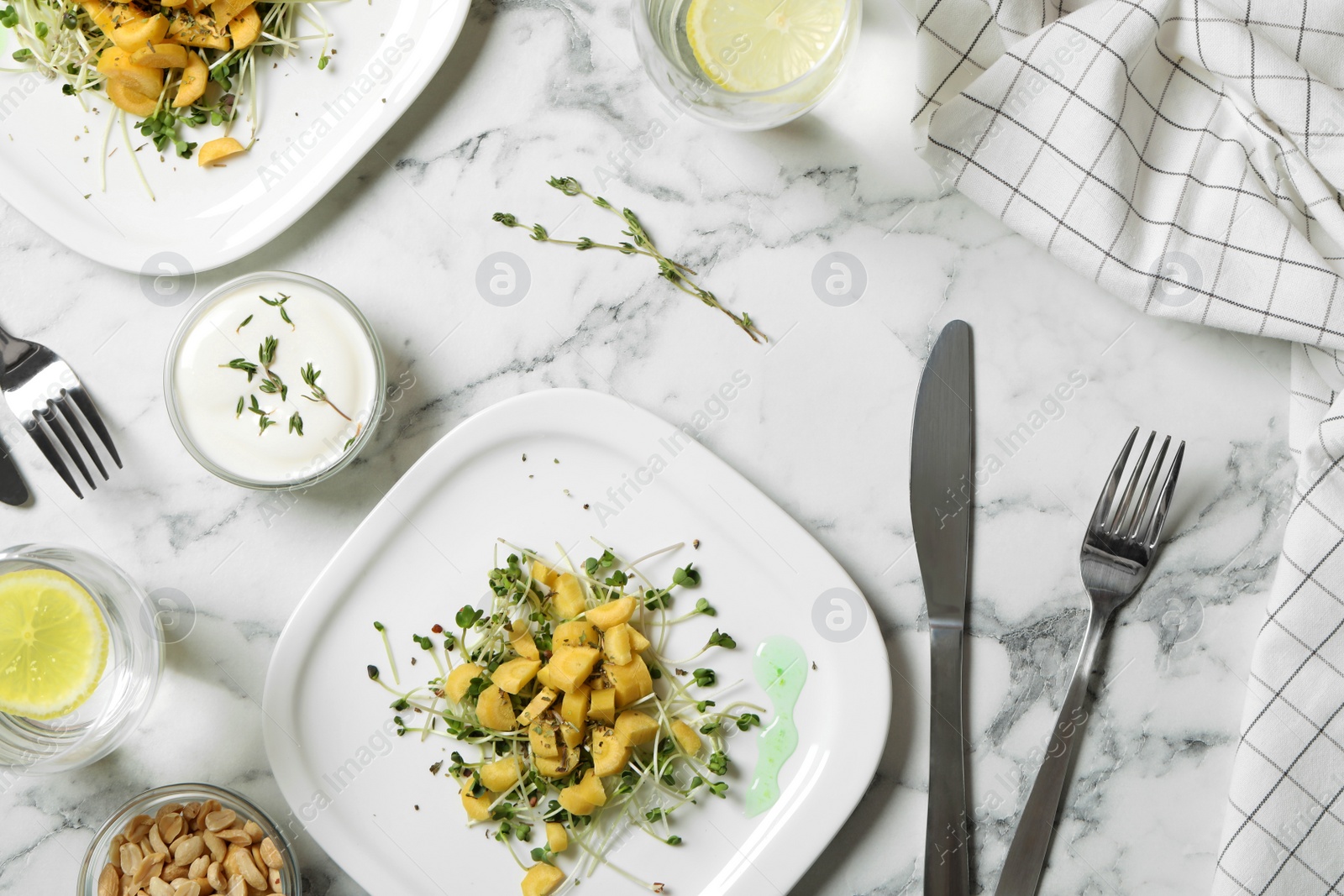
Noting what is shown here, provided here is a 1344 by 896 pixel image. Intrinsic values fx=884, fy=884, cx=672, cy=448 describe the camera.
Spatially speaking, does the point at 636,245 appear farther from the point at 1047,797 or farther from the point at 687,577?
the point at 1047,797

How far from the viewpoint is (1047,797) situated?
1.03 meters

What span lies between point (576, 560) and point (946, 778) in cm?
51

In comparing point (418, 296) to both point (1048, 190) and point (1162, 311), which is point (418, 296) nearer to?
point (1048, 190)

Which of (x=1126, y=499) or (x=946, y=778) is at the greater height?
(x=1126, y=499)

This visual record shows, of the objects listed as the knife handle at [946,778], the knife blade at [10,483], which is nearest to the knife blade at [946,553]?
the knife handle at [946,778]

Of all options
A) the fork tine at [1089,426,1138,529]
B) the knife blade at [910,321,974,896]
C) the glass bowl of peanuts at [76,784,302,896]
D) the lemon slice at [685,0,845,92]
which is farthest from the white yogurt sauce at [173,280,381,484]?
the fork tine at [1089,426,1138,529]

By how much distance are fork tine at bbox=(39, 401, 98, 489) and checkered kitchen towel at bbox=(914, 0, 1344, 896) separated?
1082mm

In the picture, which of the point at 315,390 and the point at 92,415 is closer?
the point at 315,390

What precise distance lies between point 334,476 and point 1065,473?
90cm

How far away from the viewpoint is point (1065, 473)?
42.0 inches

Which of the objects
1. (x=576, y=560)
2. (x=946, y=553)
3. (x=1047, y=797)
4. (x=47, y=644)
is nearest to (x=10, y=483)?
(x=47, y=644)

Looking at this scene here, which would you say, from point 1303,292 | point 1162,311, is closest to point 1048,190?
point 1162,311

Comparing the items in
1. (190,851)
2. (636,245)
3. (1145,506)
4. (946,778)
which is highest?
(636,245)

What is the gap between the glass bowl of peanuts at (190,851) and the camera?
990 mm
